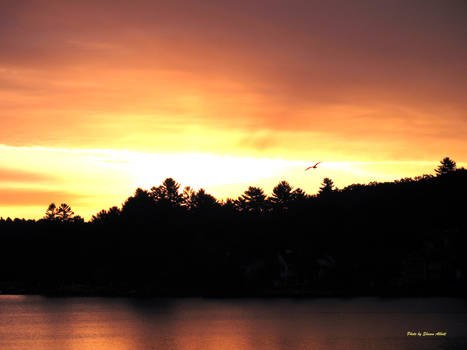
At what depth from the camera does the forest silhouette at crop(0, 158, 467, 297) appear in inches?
6038

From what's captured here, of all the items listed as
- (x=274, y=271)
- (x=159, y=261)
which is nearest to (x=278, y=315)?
(x=274, y=271)

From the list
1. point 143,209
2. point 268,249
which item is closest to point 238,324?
point 268,249

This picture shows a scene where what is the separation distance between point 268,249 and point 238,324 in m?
66.9

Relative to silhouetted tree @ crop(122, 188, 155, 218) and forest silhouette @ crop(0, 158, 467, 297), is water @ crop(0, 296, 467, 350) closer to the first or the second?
forest silhouette @ crop(0, 158, 467, 297)

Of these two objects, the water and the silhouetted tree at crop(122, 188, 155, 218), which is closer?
the water

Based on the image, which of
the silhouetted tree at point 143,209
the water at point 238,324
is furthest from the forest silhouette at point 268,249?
the water at point 238,324

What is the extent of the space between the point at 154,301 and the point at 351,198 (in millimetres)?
68500

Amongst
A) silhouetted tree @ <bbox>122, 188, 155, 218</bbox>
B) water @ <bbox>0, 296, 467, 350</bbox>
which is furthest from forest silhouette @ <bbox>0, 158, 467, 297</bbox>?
water @ <bbox>0, 296, 467, 350</bbox>

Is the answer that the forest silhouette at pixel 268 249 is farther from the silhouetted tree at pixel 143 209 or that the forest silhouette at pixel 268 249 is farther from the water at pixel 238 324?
the water at pixel 238 324

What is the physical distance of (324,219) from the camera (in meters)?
173

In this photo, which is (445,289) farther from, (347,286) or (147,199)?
(147,199)

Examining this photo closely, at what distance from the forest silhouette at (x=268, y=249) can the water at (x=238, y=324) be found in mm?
17718

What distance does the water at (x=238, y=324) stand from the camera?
82500 millimetres

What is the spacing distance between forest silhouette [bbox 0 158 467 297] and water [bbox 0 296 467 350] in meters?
17.7
